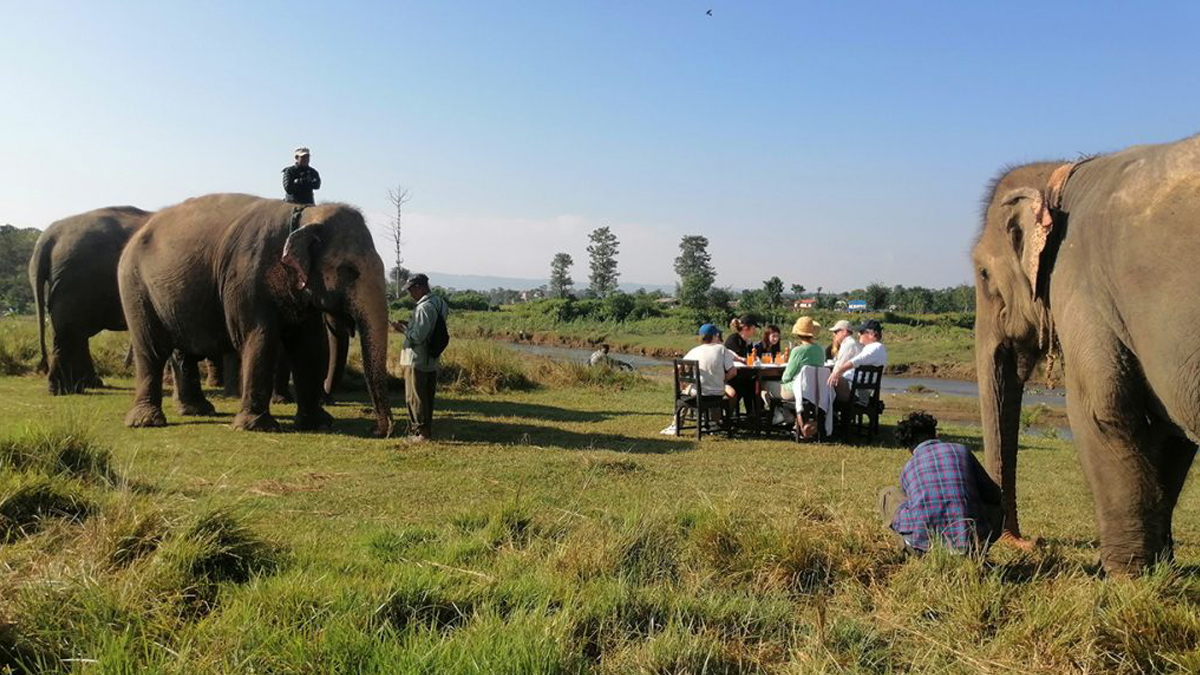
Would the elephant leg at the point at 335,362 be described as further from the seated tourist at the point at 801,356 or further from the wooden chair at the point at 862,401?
the wooden chair at the point at 862,401

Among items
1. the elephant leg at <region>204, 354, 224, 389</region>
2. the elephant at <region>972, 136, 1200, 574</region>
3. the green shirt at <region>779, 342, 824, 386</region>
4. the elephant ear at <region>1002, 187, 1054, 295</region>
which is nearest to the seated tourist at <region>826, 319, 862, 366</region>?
the green shirt at <region>779, 342, 824, 386</region>

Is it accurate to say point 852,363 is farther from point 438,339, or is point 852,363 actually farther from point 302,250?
point 302,250

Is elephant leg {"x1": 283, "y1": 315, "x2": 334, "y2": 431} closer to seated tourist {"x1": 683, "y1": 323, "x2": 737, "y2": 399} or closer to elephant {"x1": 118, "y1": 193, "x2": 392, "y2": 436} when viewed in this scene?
elephant {"x1": 118, "y1": 193, "x2": 392, "y2": 436}

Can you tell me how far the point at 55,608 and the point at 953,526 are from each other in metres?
4.34

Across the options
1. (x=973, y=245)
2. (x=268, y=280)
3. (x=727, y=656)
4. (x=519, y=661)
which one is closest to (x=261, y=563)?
(x=519, y=661)

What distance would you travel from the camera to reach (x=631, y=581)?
4.32 m

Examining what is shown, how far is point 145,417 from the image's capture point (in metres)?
10.5

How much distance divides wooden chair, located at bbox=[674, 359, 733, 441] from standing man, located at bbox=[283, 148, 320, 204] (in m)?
5.25

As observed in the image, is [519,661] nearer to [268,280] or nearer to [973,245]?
[973,245]

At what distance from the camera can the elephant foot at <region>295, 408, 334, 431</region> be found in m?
10.4

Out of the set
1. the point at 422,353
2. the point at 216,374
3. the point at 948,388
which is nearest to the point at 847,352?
the point at 422,353

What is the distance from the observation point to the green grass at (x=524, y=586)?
3340mm

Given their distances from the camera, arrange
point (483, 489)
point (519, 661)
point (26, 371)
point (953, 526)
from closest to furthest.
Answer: point (519, 661)
point (953, 526)
point (483, 489)
point (26, 371)

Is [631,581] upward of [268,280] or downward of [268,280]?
downward
